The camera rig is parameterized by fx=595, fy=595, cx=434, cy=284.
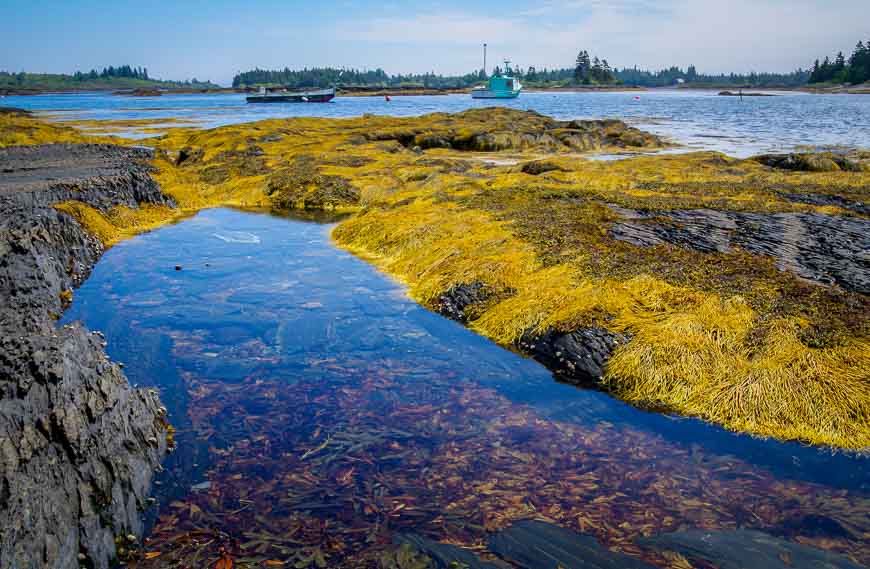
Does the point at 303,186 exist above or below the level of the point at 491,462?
above

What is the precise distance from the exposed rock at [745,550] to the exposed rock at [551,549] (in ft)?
1.51

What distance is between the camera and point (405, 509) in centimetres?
668

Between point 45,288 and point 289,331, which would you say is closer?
point 289,331

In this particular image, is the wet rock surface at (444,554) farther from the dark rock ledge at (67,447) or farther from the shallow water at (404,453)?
the dark rock ledge at (67,447)

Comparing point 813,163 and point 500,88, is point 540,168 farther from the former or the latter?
point 500,88

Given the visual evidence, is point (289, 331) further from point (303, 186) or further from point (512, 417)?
point (303, 186)

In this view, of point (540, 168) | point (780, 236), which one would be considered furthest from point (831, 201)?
point (540, 168)

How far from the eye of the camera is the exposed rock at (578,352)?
32.4 ft

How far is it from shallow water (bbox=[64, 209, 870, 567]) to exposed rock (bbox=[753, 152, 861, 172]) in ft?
80.4

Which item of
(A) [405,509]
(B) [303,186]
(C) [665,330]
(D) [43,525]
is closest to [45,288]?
(D) [43,525]

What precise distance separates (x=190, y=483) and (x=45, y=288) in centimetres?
814

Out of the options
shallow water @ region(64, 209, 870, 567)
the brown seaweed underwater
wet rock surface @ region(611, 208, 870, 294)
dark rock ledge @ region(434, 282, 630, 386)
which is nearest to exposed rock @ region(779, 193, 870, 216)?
the brown seaweed underwater

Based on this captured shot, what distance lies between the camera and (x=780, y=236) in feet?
44.8

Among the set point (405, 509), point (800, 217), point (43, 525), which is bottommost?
point (405, 509)
